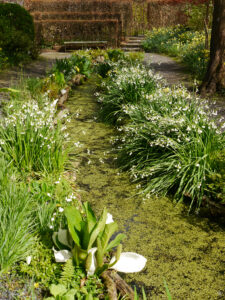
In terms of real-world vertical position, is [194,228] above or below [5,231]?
below

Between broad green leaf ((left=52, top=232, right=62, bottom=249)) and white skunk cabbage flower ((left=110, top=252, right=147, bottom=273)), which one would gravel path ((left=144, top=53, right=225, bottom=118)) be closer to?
white skunk cabbage flower ((left=110, top=252, right=147, bottom=273))

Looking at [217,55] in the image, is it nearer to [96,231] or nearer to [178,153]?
[178,153]

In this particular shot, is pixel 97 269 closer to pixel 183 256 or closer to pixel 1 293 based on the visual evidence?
pixel 1 293

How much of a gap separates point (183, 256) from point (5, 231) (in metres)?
1.33

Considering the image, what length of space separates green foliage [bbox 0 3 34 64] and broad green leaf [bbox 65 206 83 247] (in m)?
8.39

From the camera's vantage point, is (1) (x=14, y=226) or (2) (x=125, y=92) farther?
(2) (x=125, y=92)

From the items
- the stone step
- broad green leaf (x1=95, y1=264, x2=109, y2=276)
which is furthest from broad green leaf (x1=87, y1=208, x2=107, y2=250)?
the stone step

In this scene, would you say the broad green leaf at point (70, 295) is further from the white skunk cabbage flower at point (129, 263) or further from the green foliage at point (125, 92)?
the green foliage at point (125, 92)

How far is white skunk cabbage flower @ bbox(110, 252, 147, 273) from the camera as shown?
7.01 feet

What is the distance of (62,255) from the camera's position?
2.11m

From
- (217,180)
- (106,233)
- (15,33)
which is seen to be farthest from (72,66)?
(106,233)

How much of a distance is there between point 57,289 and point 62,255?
0.83ft

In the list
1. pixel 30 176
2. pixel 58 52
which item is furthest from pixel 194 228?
pixel 58 52

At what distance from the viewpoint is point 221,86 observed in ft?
21.4
